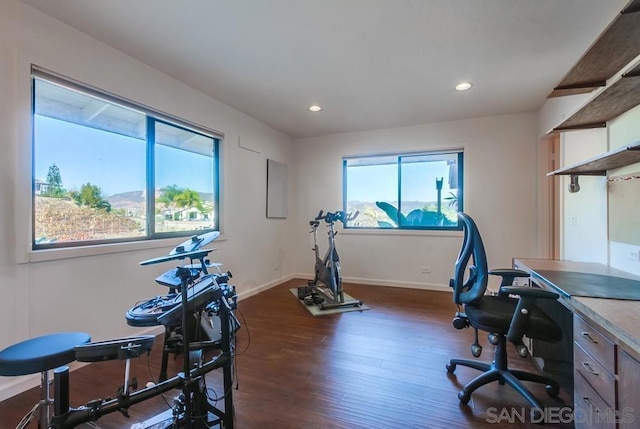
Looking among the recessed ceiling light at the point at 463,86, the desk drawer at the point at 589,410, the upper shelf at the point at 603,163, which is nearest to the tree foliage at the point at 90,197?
the desk drawer at the point at 589,410

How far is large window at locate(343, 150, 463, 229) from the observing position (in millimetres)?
4758

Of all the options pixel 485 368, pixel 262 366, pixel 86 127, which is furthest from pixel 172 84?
pixel 485 368

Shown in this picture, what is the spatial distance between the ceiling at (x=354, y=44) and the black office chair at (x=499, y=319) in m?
1.57

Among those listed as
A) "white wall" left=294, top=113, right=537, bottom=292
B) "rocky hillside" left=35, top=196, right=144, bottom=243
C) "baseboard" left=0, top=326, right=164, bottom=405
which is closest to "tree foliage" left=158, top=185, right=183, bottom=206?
"rocky hillside" left=35, top=196, right=144, bottom=243

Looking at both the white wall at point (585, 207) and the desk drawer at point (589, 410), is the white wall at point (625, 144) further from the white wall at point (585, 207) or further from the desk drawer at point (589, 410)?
the desk drawer at point (589, 410)

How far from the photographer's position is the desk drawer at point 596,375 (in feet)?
4.07

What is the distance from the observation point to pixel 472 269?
2.09 meters

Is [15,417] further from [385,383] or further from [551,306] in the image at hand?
[551,306]

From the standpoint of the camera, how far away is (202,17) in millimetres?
2166

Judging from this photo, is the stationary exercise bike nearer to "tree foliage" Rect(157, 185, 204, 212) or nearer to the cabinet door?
"tree foliage" Rect(157, 185, 204, 212)

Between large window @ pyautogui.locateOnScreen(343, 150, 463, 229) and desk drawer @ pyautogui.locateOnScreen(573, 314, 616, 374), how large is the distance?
3.29 m

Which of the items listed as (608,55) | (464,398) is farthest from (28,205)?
(608,55)

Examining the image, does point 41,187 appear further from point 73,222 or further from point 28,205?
point 73,222

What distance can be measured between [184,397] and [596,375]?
201 cm
